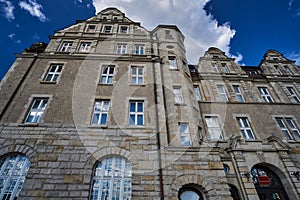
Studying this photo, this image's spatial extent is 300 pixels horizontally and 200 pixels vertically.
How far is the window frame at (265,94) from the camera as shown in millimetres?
14938

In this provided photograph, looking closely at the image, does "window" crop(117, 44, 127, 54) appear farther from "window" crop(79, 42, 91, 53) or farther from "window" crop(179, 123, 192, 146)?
"window" crop(179, 123, 192, 146)

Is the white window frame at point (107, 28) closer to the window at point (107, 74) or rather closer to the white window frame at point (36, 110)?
the window at point (107, 74)

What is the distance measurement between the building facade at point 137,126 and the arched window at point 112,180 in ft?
0.16

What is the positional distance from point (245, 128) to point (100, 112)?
1132 centimetres

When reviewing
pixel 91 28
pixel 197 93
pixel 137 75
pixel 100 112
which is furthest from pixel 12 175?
pixel 91 28

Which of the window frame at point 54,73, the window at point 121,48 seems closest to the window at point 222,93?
the window at point 121,48

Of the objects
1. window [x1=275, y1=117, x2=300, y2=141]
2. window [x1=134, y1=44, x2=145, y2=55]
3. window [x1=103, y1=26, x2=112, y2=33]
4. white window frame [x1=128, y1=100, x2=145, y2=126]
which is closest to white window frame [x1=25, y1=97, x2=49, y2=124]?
white window frame [x1=128, y1=100, x2=145, y2=126]

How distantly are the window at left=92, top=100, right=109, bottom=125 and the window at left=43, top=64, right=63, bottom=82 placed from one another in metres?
4.31

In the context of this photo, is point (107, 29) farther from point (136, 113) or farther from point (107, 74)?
point (136, 113)

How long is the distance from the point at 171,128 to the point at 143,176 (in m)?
3.44

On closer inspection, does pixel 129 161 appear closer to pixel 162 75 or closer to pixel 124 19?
pixel 162 75

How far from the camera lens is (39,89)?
35.4 feet

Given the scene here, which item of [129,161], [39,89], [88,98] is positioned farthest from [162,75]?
[39,89]

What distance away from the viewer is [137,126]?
9.52 metres
